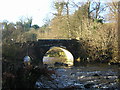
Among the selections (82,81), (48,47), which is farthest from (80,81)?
(48,47)

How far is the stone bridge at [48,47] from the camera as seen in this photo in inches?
870

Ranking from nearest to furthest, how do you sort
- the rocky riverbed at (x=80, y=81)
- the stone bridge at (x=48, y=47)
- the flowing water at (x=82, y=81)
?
the rocky riverbed at (x=80, y=81) < the flowing water at (x=82, y=81) < the stone bridge at (x=48, y=47)

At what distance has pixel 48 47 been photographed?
913 inches

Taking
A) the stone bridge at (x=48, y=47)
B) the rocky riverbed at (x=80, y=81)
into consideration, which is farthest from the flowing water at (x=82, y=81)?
the stone bridge at (x=48, y=47)

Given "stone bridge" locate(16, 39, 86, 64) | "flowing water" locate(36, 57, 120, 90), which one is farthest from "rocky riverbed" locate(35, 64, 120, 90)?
"stone bridge" locate(16, 39, 86, 64)

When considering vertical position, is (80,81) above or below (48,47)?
below

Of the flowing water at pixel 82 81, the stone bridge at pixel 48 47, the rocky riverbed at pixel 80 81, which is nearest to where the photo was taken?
the rocky riverbed at pixel 80 81

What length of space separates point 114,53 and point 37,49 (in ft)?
27.0

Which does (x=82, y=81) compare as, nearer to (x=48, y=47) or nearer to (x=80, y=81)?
(x=80, y=81)

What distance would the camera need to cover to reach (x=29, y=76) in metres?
6.60

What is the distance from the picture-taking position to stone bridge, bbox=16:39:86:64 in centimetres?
2211

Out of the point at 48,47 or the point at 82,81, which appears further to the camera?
the point at 48,47

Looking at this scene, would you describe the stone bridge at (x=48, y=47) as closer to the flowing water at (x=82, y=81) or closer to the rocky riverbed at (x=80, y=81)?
the flowing water at (x=82, y=81)

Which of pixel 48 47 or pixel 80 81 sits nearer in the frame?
pixel 80 81
